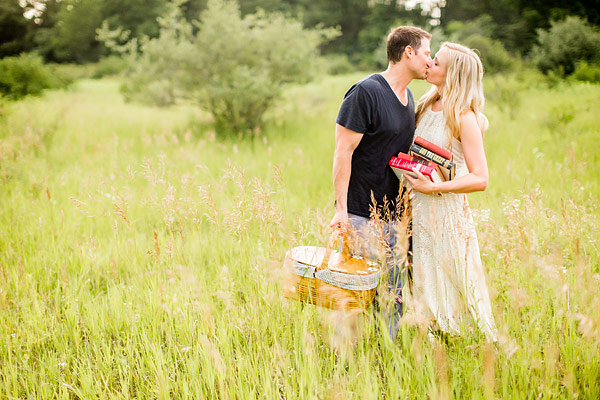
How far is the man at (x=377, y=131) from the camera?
97.0 inches

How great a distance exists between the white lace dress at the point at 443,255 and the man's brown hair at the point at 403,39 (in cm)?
47

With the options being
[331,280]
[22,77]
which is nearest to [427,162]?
[331,280]

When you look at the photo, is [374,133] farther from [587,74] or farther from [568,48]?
[568,48]

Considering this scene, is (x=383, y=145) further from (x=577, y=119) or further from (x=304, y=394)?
(x=577, y=119)

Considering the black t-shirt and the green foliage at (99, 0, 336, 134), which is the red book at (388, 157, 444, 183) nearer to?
the black t-shirt

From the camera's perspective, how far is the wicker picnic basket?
222 cm

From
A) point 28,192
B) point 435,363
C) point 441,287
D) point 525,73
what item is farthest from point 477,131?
point 525,73

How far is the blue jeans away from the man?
2 centimetres

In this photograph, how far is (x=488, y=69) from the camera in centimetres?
1864

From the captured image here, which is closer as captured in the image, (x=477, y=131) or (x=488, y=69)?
(x=477, y=131)

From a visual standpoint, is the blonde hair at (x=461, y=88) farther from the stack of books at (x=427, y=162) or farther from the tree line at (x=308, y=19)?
the tree line at (x=308, y=19)

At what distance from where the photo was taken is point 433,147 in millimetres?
2518

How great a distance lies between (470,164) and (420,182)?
33cm

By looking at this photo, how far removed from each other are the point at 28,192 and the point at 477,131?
555 cm
